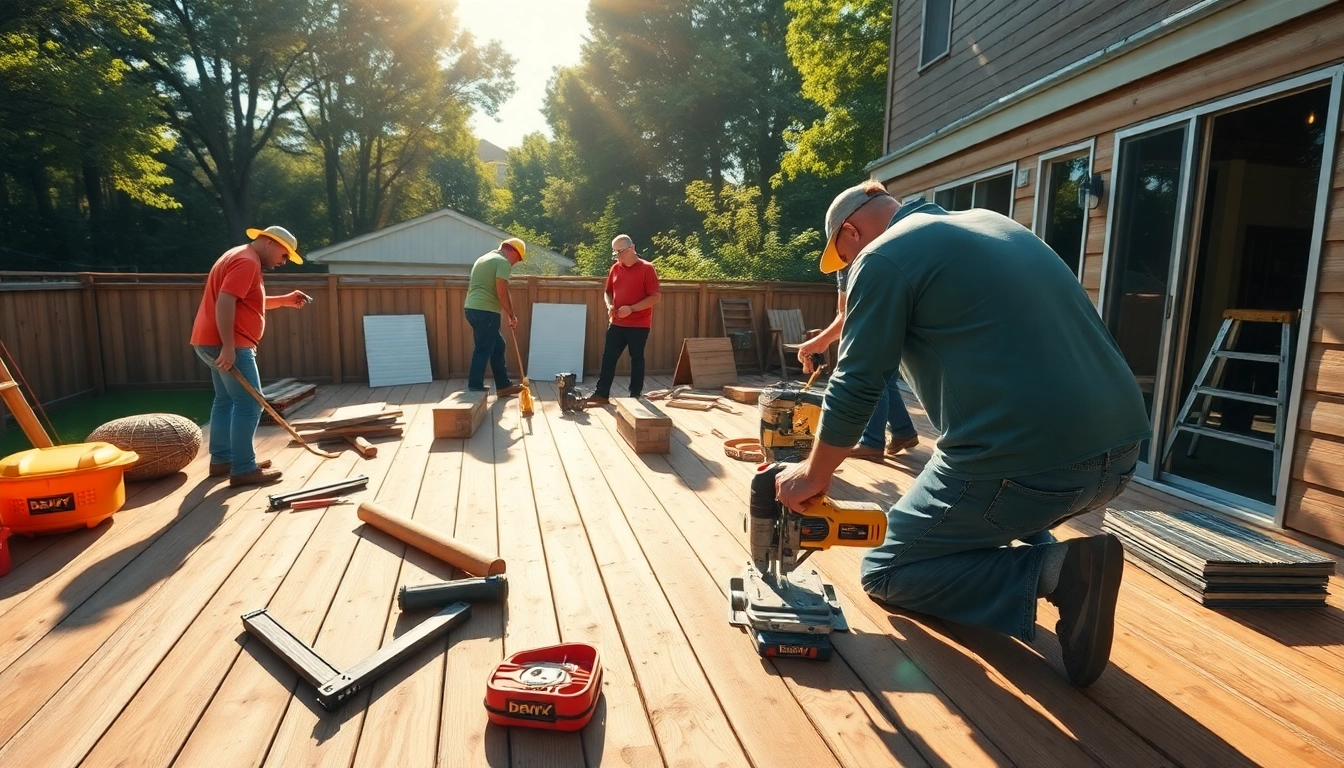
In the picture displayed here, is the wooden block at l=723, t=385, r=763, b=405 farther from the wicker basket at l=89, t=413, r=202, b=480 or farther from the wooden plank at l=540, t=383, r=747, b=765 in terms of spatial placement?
the wicker basket at l=89, t=413, r=202, b=480

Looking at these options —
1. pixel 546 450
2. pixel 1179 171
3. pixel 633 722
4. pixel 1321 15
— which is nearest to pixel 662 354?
pixel 546 450

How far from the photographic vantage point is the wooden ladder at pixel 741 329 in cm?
1042

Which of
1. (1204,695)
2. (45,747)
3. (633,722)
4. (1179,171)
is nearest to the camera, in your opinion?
(45,747)

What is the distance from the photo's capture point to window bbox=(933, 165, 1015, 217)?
6711 millimetres

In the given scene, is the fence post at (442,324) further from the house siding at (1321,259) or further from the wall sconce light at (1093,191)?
the house siding at (1321,259)

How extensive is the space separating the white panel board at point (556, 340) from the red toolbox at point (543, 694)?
24.5 feet

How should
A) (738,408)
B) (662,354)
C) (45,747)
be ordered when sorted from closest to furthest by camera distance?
(45,747)
(738,408)
(662,354)

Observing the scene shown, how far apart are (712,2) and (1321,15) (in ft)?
89.0

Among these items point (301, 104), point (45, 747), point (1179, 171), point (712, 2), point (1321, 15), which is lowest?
point (45, 747)

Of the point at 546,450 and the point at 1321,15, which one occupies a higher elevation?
the point at 1321,15

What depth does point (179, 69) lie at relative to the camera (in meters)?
25.8

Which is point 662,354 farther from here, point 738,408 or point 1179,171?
point 1179,171

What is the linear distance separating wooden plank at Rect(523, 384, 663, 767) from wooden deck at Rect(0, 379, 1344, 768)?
11 mm

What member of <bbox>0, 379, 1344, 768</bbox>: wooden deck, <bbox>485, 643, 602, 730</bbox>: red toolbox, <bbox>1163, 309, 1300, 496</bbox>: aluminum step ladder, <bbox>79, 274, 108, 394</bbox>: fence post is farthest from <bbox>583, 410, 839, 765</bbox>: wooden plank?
<bbox>79, 274, 108, 394</bbox>: fence post
